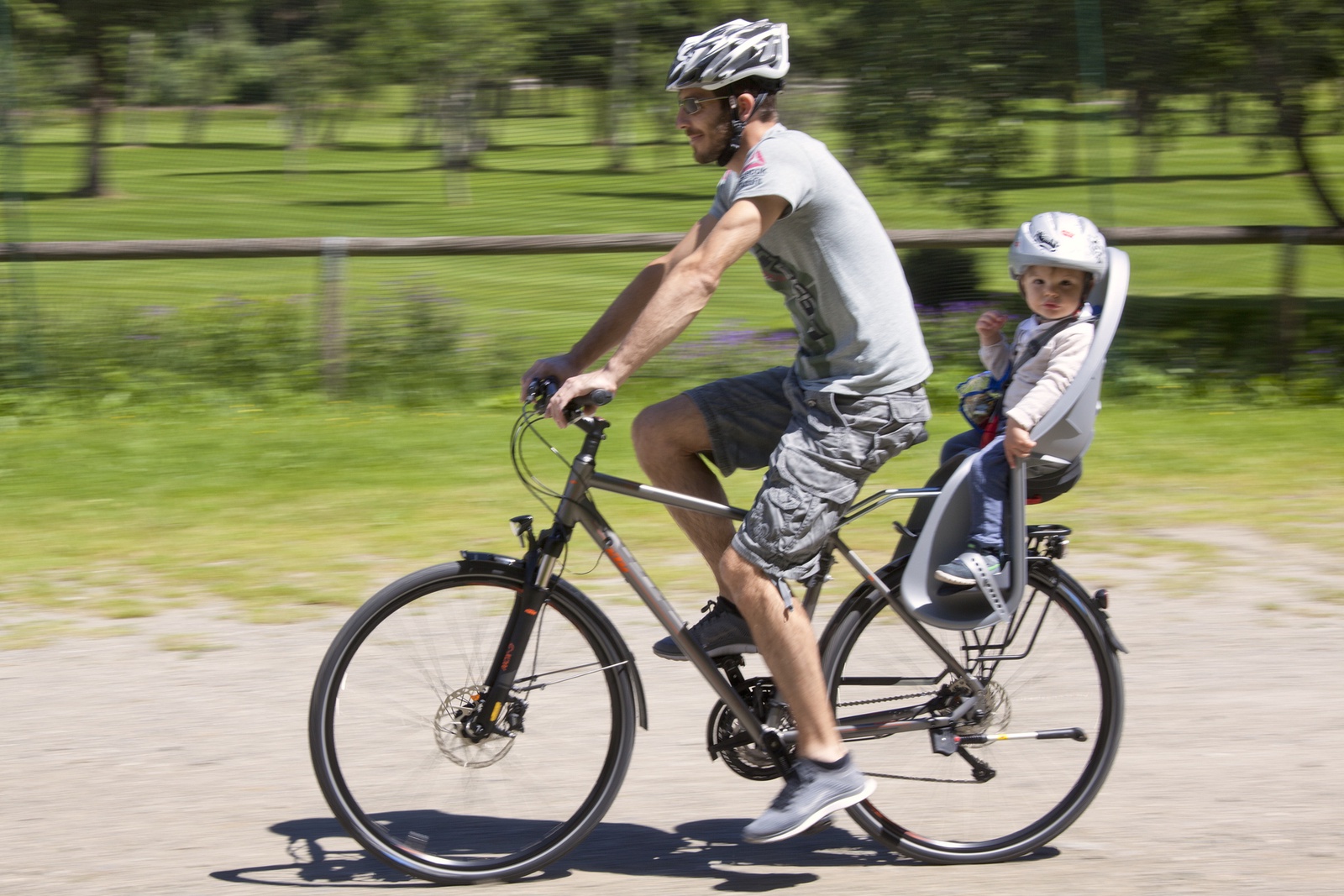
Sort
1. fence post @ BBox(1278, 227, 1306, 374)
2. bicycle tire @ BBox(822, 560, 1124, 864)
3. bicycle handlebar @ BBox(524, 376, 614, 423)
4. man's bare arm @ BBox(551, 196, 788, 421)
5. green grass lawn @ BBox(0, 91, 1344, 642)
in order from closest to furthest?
man's bare arm @ BBox(551, 196, 788, 421), bicycle handlebar @ BBox(524, 376, 614, 423), bicycle tire @ BBox(822, 560, 1124, 864), green grass lawn @ BBox(0, 91, 1344, 642), fence post @ BBox(1278, 227, 1306, 374)

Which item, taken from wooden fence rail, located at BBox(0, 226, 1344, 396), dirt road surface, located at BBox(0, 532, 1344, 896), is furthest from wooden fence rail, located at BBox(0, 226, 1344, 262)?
dirt road surface, located at BBox(0, 532, 1344, 896)

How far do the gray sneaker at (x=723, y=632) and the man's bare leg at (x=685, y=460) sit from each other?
48 millimetres

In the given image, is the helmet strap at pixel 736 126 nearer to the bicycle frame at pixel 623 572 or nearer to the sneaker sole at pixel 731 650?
the bicycle frame at pixel 623 572

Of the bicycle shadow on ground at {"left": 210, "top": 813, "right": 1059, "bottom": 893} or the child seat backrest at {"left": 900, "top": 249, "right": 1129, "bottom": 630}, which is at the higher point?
the child seat backrest at {"left": 900, "top": 249, "right": 1129, "bottom": 630}

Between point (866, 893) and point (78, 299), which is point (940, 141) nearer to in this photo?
point (78, 299)

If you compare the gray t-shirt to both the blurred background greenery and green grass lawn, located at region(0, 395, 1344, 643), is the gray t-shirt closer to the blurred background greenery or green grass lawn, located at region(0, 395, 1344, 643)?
green grass lawn, located at region(0, 395, 1344, 643)

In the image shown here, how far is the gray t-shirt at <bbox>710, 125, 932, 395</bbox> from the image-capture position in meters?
3.21

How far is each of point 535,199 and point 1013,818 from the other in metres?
6.88

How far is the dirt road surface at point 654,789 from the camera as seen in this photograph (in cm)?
353

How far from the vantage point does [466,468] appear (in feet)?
24.5

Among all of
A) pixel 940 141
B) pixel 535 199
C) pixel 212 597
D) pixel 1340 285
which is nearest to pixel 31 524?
pixel 212 597

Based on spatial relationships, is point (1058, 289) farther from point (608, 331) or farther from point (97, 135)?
point (97, 135)

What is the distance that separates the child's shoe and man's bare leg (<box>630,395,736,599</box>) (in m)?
0.50

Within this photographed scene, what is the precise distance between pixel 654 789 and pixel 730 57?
1.90 m
